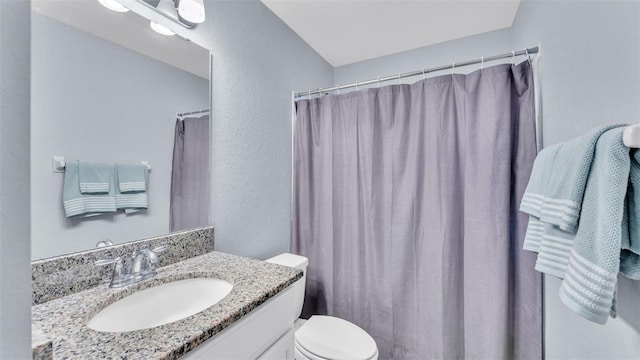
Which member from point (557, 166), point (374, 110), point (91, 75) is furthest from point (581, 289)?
point (91, 75)

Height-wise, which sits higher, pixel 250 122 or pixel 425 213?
pixel 250 122

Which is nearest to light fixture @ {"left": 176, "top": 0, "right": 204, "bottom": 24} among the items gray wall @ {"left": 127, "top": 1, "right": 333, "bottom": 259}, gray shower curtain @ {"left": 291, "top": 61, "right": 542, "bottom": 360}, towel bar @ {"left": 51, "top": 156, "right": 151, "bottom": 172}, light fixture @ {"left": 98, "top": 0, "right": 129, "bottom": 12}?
gray wall @ {"left": 127, "top": 1, "right": 333, "bottom": 259}

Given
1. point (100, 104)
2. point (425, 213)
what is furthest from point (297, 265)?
point (100, 104)

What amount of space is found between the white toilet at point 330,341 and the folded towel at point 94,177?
868 mm

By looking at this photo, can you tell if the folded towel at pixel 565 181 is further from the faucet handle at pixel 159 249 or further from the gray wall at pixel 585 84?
the faucet handle at pixel 159 249

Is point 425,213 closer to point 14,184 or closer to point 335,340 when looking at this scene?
point 335,340

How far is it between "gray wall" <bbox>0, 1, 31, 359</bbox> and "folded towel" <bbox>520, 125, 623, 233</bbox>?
1.13m

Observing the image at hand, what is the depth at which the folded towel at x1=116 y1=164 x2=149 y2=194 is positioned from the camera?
100cm

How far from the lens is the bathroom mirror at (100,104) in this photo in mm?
808

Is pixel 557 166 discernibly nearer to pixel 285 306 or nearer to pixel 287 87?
pixel 285 306

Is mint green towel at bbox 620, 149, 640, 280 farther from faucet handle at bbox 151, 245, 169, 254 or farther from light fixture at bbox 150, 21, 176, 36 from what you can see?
light fixture at bbox 150, 21, 176, 36

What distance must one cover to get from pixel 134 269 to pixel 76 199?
31 centimetres

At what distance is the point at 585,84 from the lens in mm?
862

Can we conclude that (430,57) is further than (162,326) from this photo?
Yes
